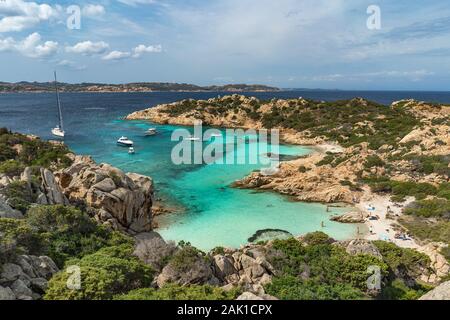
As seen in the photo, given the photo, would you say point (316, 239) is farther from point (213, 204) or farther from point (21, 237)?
point (21, 237)

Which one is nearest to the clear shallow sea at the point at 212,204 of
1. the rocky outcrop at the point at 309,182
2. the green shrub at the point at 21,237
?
the rocky outcrop at the point at 309,182

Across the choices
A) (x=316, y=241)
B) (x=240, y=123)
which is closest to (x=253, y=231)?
(x=316, y=241)

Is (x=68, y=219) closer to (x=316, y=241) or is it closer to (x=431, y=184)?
(x=316, y=241)

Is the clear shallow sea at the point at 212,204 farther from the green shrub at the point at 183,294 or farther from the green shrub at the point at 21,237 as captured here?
the green shrub at the point at 183,294

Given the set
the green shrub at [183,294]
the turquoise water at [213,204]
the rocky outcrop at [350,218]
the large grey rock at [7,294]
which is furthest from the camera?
the rocky outcrop at [350,218]

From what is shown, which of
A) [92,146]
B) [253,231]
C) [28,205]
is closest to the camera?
[28,205]

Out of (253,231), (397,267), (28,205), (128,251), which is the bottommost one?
(253,231)

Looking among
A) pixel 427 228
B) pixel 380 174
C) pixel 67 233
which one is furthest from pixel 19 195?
pixel 380 174
